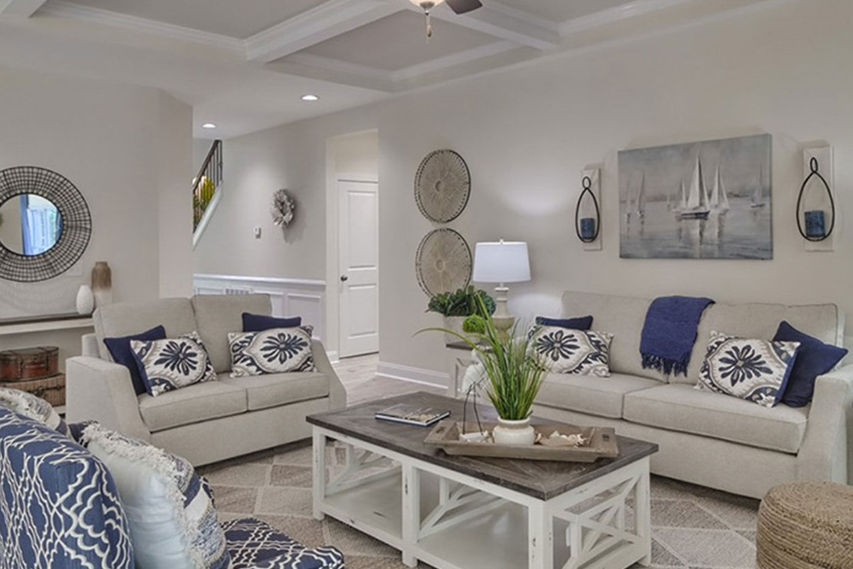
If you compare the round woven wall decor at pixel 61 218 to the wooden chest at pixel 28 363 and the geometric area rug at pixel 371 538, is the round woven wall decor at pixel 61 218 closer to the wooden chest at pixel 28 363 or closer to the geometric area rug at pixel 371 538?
the wooden chest at pixel 28 363

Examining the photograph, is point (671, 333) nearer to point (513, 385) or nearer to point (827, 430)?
point (827, 430)

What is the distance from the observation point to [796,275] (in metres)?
3.78

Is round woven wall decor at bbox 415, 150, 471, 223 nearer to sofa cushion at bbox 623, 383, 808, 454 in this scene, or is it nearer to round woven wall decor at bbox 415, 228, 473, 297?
round woven wall decor at bbox 415, 228, 473, 297

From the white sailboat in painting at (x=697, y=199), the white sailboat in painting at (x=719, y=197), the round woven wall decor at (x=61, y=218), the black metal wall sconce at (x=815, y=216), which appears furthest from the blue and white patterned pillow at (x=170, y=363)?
the black metal wall sconce at (x=815, y=216)

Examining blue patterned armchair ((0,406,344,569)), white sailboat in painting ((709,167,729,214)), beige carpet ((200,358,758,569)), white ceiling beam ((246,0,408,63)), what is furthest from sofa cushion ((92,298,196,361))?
white sailboat in painting ((709,167,729,214))

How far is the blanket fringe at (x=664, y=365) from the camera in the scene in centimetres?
378

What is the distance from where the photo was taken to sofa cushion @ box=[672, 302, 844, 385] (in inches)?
132

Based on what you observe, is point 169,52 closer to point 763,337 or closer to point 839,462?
point 763,337

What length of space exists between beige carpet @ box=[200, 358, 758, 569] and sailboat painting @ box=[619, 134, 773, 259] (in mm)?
1482

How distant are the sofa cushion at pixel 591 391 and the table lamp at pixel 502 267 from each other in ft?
2.91

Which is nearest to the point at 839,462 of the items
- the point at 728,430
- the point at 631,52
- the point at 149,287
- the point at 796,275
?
the point at 728,430

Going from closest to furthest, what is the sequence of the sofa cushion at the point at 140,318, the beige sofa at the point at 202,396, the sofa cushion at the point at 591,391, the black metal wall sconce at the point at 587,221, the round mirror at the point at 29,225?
1. the beige sofa at the point at 202,396
2. the sofa cushion at the point at 591,391
3. the sofa cushion at the point at 140,318
4. the black metal wall sconce at the point at 587,221
5. the round mirror at the point at 29,225

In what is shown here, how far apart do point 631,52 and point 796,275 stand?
1.79m

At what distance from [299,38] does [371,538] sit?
10.5 feet
